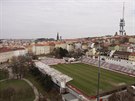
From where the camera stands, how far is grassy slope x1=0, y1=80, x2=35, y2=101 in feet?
49.8

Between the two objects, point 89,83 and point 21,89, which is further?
point 89,83

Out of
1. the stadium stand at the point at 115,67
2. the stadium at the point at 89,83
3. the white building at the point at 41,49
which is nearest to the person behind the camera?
the stadium at the point at 89,83

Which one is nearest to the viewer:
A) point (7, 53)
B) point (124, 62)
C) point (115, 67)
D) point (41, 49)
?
point (115, 67)

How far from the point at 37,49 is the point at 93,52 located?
2293cm

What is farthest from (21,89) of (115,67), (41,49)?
(41,49)

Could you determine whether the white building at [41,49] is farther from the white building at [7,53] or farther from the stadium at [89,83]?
the stadium at [89,83]

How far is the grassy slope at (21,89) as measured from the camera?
15.2 metres

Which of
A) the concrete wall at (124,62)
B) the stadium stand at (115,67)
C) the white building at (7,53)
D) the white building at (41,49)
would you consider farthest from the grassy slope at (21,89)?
the white building at (41,49)

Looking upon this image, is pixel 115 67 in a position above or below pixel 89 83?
above

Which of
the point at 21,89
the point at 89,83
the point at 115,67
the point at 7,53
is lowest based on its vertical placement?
the point at 21,89

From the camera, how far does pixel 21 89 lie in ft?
58.7

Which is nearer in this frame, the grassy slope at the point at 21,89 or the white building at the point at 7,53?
the grassy slope at the point at 21,89

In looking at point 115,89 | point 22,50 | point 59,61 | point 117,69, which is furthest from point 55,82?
point 22,50

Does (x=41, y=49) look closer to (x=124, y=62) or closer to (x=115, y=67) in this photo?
(x=115, y=67)
